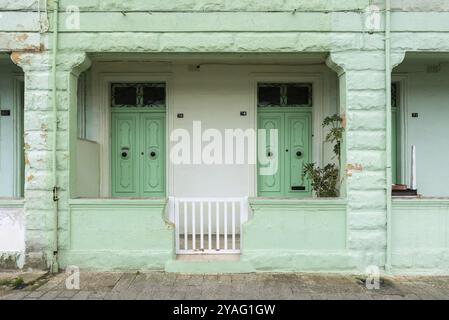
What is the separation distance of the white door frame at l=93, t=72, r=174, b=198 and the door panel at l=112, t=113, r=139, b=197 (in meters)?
0.12

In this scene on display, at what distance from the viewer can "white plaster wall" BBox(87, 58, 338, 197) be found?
7758 millimetres

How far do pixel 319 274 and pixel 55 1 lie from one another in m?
5.26

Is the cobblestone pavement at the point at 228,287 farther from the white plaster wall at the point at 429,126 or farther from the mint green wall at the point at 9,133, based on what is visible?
the mint green wall at the point at 9,133

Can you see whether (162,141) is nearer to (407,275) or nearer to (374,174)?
(374,174)

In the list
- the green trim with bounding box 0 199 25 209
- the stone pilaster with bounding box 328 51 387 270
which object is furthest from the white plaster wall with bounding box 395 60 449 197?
the green trim with bounding box 0 199 25 209

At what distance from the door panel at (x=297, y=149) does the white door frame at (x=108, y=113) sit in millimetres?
2092

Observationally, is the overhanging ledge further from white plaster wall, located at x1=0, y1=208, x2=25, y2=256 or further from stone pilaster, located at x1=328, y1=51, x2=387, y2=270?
white plaster wall, located at x1=0, y1=208, x2=25, y2=256

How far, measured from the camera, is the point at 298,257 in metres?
6.09

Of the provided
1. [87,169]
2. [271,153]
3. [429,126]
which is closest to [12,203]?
[87,169]

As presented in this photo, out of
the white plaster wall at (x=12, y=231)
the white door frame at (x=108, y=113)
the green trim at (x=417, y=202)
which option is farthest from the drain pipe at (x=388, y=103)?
the white plaster wall at (x=12, y=231)

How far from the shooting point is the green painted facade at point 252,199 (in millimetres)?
6074

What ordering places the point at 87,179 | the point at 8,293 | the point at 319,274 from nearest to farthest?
the point at 8,293
the point at 319,274
the point at 87,179

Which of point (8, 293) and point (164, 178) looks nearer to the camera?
point (8, 293)

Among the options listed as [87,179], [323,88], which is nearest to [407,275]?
[323,88]
